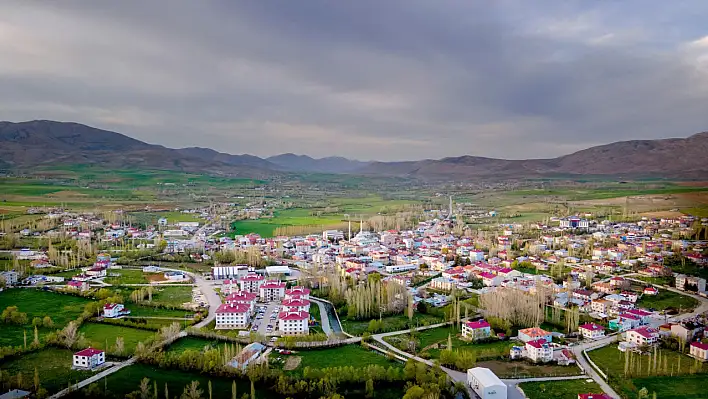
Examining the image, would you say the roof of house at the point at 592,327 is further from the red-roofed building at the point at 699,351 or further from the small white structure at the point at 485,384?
the small white structure at the point at 485,384

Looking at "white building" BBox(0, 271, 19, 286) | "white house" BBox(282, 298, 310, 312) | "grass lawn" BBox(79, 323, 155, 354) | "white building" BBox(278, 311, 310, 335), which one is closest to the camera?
"grass lawn" BBox(79, 323, 155, 354)

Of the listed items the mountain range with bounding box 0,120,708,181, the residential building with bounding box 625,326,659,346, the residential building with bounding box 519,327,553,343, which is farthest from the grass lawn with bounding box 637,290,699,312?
the mountain range with bounding box 0,120,708,181

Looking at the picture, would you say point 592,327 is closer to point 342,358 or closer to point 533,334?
point 533,334

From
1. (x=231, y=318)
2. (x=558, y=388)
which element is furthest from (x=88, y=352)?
(x=558, y=388)

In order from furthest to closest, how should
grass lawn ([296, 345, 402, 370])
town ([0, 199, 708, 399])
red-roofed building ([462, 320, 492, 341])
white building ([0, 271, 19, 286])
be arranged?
white building ([0, 271, 19, 286])
red-roofed building ([462, 320, 492, 341])
grass lawn ([296, 345, 402, 370])
town ([0, 199, 708, 399])

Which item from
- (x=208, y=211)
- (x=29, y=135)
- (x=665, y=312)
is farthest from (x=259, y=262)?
(x=29, y=135)

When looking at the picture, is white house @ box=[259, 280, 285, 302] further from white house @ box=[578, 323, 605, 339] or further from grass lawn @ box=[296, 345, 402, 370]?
white house @ box=[578, 323, 605, 339]
